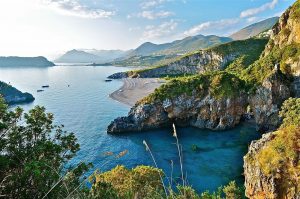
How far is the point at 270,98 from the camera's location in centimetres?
8575

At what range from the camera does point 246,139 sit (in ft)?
266

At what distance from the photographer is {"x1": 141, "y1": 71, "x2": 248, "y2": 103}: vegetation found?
94.4m

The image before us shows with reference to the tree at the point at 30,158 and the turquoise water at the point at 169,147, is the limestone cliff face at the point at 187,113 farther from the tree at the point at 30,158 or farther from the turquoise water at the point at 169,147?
the tree at the point at 30,158

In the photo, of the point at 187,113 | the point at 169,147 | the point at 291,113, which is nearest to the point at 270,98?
the point at 291,113

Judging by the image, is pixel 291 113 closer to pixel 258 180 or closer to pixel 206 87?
pixel 206 87

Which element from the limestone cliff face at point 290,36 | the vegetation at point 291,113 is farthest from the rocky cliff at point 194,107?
the vegetation at point 291,113

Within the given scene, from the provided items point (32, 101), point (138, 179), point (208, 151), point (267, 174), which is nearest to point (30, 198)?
point (138, 179)

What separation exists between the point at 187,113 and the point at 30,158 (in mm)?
76921

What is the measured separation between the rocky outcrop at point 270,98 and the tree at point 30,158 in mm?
69750

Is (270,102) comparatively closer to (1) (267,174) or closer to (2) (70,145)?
(1) (267,174)

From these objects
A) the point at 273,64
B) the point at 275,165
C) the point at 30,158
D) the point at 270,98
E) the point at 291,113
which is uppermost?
the point at 273,64

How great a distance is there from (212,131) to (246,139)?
11924 millimetres

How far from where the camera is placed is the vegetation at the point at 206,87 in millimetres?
94450

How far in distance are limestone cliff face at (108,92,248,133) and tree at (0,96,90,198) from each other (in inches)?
2489
